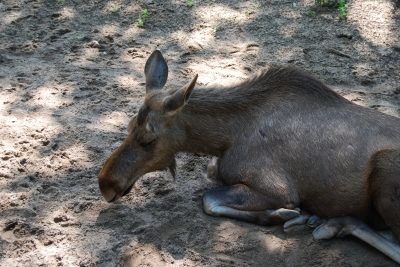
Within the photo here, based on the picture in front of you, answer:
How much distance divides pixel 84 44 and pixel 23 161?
9.97ft

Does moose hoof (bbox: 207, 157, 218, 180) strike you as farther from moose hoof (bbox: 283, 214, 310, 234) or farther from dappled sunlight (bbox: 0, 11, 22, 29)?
dappled sunlight (bbox: 0, 11, 22, 29)

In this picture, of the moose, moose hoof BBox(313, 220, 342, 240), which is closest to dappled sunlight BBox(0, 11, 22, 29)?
the moose

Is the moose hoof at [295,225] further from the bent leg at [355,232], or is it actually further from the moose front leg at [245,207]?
the bent leg at [355,232]

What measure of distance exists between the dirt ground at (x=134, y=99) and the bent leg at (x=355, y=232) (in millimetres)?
69

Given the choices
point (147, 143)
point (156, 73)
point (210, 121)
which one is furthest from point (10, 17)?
point (210, 121)

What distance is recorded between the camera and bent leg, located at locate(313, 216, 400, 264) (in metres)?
4.50

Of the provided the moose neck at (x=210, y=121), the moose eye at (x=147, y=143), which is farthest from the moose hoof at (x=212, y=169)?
the moose eye at (x=147, y=143)

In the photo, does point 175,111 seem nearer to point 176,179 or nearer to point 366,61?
point 176,179

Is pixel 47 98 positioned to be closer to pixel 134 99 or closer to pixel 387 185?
pixel 134 99

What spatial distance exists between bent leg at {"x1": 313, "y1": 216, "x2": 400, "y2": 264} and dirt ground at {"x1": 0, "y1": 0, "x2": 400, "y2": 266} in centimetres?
7

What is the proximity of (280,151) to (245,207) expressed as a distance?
60 centimetres

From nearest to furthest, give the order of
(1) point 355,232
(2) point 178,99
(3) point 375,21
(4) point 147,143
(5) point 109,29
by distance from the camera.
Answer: (1) point 355,232 → (2) point 178,99 → (4) point 147,143 → (3) point 375,21 → (5) point 109,29

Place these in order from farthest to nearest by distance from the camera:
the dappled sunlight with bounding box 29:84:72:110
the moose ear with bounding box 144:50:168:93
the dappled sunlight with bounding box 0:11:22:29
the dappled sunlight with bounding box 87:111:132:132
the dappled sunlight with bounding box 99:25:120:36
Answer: the dappled sunlight with bounding box 0:11:22:29
the dappled sunlight with bounding box 99:25:120:36
the dappled sunlight with bounding box 29:84:72:110
the dappled sunlight with bounding box 87:111:132:132
the moose ear with bounding box 144:50:168:93

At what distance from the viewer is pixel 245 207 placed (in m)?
4.94
